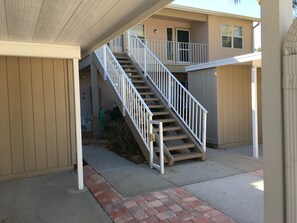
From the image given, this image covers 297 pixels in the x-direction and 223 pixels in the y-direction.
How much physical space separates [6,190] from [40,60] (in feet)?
8.67

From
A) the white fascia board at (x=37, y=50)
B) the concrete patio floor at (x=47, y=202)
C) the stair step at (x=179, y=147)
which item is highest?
the white fascia board at (x=37, y=50)

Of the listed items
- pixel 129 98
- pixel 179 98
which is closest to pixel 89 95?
pixel 129 98

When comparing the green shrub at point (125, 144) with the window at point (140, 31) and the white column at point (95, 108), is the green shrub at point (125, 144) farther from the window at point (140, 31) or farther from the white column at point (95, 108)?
the window at point (140, 31)

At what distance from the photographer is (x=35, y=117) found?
5.25 meters

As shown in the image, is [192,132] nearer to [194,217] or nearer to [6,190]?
[194,217]

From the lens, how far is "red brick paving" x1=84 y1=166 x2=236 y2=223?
3240mm

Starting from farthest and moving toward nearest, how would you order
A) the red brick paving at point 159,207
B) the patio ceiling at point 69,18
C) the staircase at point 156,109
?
the staircase at point 156,109 → the red brick paving at point 159,207 → the patio ceiling at point 69,18

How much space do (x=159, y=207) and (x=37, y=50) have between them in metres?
3.16

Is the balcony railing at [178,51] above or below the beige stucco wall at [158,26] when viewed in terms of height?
below

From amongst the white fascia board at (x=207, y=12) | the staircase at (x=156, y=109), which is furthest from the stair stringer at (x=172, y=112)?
the white fascia board at (x=207, y=12)

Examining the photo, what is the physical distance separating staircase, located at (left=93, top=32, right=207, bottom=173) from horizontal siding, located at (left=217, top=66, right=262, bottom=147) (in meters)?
0.88

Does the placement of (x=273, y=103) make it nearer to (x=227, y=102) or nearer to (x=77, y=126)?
(x=77, y=126)

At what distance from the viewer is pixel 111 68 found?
7715mm

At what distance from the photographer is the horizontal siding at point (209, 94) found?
7.61 meters
